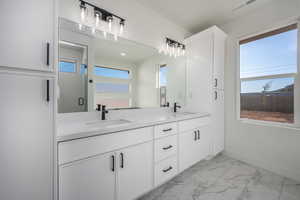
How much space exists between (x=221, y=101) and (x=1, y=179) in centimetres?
282

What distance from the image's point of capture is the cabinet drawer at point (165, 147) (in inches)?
60.3

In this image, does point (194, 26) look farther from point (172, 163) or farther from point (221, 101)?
point (172, 163)

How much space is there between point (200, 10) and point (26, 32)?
233 centimetres

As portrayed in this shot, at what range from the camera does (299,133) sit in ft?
5.89

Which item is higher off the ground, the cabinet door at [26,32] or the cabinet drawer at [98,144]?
the cabinet door at [26,32]

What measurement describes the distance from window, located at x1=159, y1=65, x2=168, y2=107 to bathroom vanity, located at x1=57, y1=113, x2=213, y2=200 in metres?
0.63

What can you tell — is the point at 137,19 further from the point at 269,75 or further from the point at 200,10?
the point at 269,75

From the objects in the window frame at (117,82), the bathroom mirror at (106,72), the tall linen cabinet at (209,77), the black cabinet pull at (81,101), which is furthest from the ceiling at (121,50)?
the tall linen cabinet at (209,77)

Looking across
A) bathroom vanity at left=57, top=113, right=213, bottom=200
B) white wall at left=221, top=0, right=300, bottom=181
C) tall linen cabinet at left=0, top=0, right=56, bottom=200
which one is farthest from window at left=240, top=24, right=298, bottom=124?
tall linen cabinet at left=0, top=0, right=56, bottom=200

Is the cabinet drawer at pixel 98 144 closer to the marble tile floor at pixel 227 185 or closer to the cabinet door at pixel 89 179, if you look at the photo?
the cabinet door at pixel 89 179

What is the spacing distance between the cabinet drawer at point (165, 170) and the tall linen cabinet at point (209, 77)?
3.13 feet

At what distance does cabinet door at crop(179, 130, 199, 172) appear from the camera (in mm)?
1840

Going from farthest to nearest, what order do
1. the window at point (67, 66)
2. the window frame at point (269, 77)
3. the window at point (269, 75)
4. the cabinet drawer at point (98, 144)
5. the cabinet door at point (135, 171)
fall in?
the window at point (269, 75) → the window frame at point (269, 77) → the window at point (67, 66) → the cabinet door at point (135, 171) → the cabinet drawer at point (98, 144)

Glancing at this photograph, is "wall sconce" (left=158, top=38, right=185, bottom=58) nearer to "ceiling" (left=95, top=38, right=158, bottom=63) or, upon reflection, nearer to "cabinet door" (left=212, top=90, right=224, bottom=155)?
"ceiling" (left=95, top=38, right=158, bottom=63)
